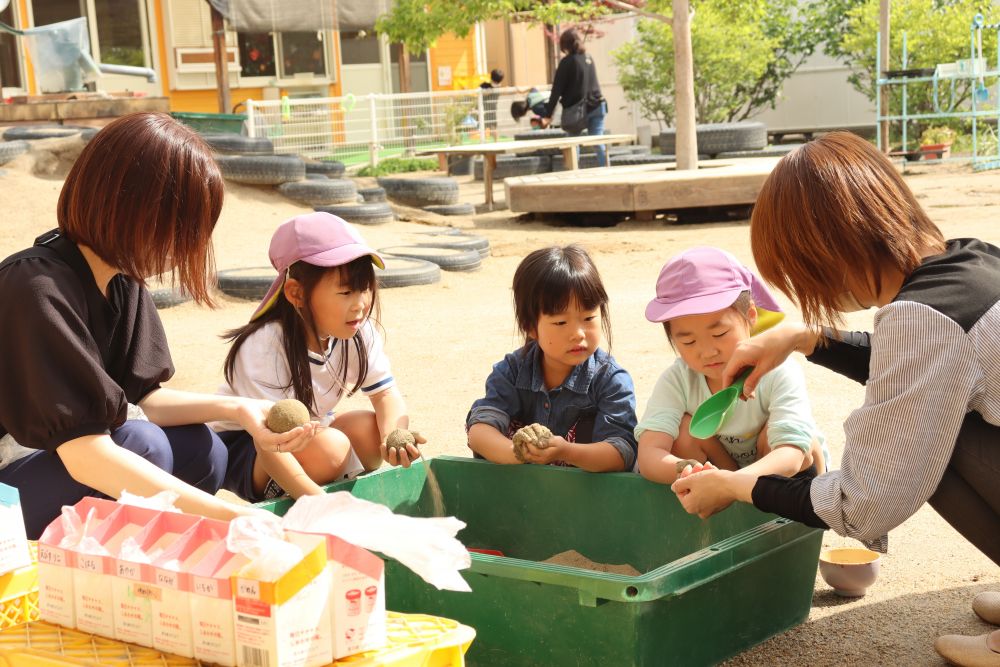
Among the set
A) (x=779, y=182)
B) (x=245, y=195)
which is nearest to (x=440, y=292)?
(x=245, y=195)

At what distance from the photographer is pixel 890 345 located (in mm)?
2045

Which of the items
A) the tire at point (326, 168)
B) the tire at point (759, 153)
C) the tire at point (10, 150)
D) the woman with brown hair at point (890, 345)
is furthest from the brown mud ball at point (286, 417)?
the tire at point (759, 153)

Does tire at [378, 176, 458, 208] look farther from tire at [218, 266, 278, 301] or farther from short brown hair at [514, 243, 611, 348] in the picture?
short brown hair at [514, 243, 611, 348]

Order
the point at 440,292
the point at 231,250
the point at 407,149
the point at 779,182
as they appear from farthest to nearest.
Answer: the point at 407,149 < the point at 231,250 < the point at 440,292 < the point at 779,182

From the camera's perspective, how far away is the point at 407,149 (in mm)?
16016

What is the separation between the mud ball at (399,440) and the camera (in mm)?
2824

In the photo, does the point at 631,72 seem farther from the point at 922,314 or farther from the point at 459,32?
the point at 922,314

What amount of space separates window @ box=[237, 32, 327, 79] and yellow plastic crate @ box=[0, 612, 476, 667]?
52.8 ft

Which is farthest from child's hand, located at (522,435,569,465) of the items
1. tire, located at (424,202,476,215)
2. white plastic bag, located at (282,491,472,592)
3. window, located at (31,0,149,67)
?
window, located at (31,0,149,67)

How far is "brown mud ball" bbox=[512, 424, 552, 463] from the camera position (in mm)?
2836

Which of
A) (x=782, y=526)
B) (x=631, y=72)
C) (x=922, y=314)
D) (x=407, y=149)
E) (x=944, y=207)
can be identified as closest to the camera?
(x=922, y=314)

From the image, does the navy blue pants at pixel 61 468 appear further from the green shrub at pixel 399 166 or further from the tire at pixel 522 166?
the tire at pixel 522 166

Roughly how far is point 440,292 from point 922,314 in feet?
17.8

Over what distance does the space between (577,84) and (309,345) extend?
1001cm
